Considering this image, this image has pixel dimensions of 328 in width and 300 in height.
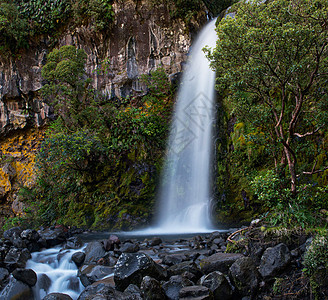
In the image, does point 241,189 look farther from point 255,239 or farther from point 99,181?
point 99,181

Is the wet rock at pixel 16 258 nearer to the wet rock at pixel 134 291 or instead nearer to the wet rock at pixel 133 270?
the wet rock at pixel 133 270

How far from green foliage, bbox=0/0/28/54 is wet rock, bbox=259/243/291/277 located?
56.1 feet

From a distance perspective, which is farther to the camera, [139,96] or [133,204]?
[139,96]

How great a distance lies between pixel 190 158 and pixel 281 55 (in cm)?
656

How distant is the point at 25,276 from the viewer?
4.73 meters

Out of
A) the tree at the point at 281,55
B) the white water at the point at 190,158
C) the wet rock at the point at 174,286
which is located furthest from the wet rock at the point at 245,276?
the white water at the point at 190,158

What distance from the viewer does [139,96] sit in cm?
1431

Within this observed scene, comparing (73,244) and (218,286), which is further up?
(218,286)

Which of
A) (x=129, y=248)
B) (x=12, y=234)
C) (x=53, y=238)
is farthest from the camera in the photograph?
(x=53, y=238)

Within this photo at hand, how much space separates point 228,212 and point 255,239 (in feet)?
15.4

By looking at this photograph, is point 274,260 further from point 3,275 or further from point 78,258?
point 3,275

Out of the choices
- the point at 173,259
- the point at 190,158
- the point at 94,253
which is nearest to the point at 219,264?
the point at 173,259

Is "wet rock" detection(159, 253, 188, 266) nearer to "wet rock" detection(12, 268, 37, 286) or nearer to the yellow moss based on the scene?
"wet rock" detection(12, 268, 37, 286)

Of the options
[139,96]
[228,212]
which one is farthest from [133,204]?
[139,96]
